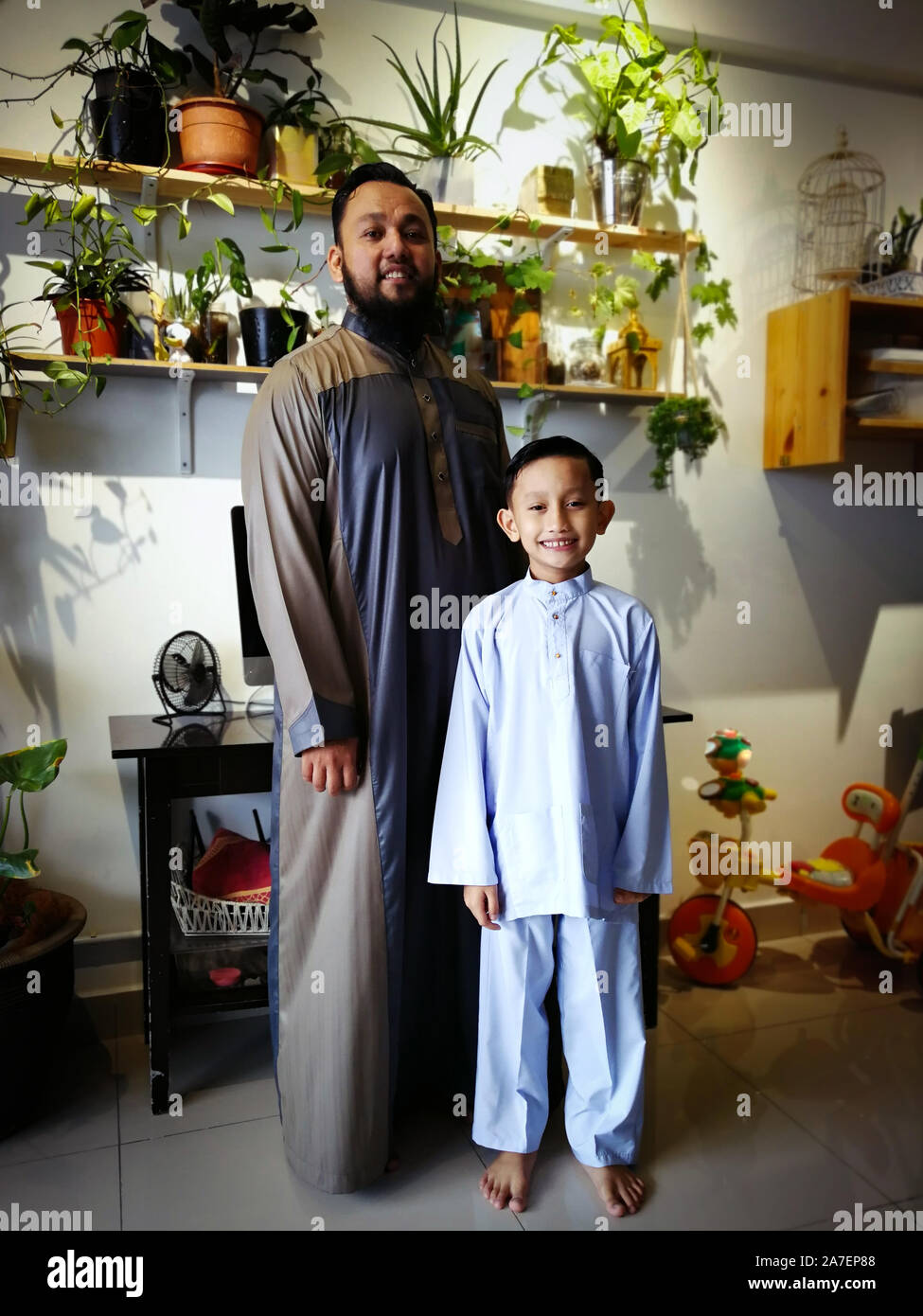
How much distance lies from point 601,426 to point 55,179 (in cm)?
146

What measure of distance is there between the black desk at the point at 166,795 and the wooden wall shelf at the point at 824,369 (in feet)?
5.66

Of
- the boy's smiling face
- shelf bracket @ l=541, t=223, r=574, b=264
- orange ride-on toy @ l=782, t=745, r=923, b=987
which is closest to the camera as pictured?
the boy's smiling face

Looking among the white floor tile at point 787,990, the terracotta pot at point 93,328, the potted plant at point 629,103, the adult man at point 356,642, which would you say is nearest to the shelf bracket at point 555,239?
the potted plant at point 629,103

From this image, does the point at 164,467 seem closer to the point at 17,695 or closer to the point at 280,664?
the point at 17,695

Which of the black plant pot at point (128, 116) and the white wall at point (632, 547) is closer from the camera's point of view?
the black plant pot at point (128, 116)

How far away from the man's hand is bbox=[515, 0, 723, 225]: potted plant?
1.62 metres

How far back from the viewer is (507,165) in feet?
8.59

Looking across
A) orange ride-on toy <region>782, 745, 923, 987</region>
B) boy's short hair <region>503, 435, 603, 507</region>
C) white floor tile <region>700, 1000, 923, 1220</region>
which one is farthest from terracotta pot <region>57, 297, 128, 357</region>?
orange ride-on toy <region>782, 745, 923, 987</region>

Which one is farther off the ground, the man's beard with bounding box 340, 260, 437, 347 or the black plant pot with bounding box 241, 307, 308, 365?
the black plant pot with bounding box 241, 307, 308, 365

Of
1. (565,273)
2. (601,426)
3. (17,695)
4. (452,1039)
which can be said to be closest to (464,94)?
(565,273)

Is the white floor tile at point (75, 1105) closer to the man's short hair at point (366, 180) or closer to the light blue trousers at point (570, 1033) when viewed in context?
the light blue trousers at point (570, 1033)

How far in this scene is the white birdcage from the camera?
2.93m

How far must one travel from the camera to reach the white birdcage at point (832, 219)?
2.93 metres

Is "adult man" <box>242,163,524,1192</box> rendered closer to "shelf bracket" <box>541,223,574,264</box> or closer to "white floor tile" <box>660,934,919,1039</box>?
"shelf bracket" <box>541,223,574,264</box>
